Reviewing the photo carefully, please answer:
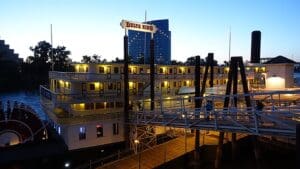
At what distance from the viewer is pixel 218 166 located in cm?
2598

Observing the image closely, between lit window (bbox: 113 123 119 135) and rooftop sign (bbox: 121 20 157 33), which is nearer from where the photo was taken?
rooftop sign (bbox: 121 20 157 33)

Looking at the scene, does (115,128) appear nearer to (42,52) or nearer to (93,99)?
(93,99)

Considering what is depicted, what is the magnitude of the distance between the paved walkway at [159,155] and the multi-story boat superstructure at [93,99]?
21.7 feet

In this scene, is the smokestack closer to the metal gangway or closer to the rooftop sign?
the rooftop sign

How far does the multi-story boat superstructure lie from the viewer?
3164 centimetres

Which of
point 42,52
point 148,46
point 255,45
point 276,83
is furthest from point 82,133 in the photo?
point 42,52

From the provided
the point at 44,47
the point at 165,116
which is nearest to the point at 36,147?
the point at 165,116

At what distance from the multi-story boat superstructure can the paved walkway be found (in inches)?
260

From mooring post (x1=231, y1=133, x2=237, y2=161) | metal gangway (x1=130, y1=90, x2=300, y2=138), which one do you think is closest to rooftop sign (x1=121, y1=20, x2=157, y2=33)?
metal gangway (x1=130, y1=90, x2=300, y2=138)

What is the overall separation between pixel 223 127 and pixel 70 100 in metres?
17.7

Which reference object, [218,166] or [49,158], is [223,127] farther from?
[49,158]

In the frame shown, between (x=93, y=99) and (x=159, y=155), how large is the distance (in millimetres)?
10309

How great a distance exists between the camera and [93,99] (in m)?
33.4

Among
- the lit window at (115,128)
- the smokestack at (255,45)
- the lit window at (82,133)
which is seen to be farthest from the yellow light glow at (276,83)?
the lit window at (82,133)
